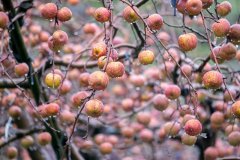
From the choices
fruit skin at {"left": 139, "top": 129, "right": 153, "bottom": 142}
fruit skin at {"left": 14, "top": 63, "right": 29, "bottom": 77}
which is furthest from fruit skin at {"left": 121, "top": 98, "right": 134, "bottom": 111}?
fruit skin at {"left": 14, "top": 63, "right": 29, "bottom": 77}

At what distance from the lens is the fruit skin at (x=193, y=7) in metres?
0.89

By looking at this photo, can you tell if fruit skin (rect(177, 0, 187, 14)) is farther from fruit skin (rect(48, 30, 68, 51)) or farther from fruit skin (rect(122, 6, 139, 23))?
fruit skin (rect(48, 30, 68, 51))

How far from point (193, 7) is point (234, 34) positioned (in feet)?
0.46

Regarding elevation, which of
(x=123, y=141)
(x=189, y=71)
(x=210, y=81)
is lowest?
(x=123, y=141)

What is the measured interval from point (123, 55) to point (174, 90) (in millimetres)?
352

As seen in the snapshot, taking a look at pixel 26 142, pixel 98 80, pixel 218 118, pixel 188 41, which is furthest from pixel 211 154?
pixel 98 80

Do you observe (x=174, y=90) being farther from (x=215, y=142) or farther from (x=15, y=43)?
(x=215, y=142)

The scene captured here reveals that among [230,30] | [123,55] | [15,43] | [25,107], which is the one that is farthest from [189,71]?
[25,107]

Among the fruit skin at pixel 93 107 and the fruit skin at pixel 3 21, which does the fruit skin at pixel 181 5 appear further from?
the fruit skin at pixel 3 21

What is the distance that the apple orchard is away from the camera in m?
0.93

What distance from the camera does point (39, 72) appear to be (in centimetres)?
137

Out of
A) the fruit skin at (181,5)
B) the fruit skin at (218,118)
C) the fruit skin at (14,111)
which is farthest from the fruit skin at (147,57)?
the fruit skin at (14,111)

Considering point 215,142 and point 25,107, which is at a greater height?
point 25,107

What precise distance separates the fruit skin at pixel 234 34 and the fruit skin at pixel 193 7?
0.13 meters
